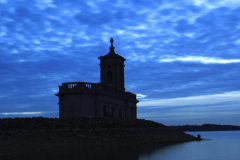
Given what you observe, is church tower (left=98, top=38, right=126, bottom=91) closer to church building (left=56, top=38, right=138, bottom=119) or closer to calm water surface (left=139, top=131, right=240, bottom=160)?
church building (left=56, top=38, right=138, bottom=119)

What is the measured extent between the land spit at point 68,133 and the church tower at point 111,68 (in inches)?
689

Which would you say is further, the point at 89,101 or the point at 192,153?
the point at 89,101

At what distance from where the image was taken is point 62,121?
39688 mm

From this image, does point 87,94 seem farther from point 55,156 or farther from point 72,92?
point 55,156

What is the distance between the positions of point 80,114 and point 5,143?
56.8 feet

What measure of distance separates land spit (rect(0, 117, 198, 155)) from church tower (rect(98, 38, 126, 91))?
17.5m

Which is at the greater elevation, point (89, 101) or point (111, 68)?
point (111, 68)

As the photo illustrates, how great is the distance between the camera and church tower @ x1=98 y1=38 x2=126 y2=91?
62969mm

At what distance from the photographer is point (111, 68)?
2495 inches

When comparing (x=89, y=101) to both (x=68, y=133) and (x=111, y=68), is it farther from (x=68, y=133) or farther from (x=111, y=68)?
(x=111, y=68)

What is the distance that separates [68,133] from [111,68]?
95.8 ft

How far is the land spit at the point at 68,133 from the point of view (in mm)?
30750

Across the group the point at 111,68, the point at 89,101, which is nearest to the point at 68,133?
the point at 89,101

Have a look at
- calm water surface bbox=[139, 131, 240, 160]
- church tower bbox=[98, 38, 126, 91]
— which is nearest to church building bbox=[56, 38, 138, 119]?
church tower bbox=[98, 38, 126, 91]
